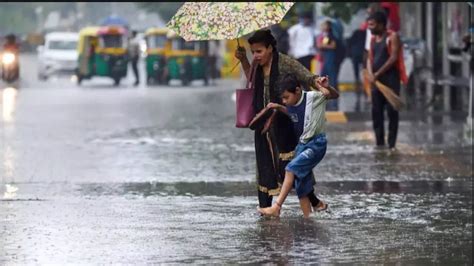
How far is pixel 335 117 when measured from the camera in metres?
21.8

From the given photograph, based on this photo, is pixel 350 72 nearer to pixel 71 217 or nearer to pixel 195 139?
pixel 195 139

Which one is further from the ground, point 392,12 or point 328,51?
point 392,12

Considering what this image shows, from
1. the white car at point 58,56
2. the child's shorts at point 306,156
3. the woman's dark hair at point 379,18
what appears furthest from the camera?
the white car at point 58,56

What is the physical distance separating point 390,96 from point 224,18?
6.56m

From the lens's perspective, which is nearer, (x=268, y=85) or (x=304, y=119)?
(x=304, y=119)

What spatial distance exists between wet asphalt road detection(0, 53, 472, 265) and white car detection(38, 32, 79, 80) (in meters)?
27.6

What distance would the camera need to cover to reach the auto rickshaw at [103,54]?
144ft

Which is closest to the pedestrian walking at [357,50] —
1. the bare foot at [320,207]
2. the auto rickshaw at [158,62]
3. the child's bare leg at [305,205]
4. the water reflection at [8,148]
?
Answer: the water reflection at [8,148]

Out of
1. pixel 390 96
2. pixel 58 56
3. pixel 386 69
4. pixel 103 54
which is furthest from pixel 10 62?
pixel 390 96

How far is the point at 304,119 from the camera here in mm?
10523

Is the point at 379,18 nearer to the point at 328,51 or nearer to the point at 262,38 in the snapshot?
the point at 262,38

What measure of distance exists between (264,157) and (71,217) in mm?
1697

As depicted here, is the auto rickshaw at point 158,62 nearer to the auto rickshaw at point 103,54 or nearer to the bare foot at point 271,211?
the auto rickshaw at point 103,54

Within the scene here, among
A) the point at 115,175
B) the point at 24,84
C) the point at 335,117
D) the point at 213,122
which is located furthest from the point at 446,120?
the point at 24,84
